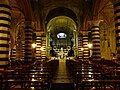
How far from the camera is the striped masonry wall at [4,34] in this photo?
459 inches

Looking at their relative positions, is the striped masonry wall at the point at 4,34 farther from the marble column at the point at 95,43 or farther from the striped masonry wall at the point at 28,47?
the marble column at the point at 95,43

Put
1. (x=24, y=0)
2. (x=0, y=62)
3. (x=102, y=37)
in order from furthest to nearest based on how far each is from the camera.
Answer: (x=102, y=37)
(x=24, y=0)
(x=0, y=62)

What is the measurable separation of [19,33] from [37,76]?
25365 mm

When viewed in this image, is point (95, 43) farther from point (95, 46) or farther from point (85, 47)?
point (85, 47)

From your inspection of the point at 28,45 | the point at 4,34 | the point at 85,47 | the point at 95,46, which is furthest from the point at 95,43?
the point at 4,34

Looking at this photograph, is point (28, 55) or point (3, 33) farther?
point (28, 55)

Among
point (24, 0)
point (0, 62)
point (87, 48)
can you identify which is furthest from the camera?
point (87, 48)

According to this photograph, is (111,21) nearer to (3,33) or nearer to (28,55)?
(28,55)

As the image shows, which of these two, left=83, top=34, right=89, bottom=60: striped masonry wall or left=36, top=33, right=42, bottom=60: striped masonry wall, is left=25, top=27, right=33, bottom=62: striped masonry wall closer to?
left=36, top=33, right=42, bottom=60: striped masonry wall

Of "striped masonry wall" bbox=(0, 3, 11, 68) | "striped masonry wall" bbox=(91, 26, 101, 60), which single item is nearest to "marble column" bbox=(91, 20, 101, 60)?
"striped masonry wall" bbox=(91, 26, 101, 60)

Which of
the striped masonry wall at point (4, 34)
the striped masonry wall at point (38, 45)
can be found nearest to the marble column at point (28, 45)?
the striped masonry wall at point (4, 34)

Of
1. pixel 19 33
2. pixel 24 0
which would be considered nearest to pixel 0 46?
pixel 24 0

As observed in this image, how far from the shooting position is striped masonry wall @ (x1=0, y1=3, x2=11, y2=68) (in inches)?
459

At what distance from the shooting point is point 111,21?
2856 cm
